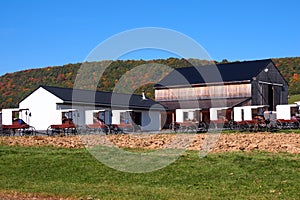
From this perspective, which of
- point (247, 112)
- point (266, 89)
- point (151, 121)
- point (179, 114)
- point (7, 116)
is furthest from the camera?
point (266, 89)

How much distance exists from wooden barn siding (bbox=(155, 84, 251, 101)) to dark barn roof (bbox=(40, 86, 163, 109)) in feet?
17.6

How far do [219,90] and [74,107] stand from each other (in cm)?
2015

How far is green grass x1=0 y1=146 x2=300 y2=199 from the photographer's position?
460 inches

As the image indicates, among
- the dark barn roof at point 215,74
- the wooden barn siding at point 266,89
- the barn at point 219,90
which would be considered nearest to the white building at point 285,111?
the barn at point 219,90

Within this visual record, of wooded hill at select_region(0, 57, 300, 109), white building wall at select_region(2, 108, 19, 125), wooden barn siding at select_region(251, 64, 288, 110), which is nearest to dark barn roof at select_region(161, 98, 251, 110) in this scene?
wooden barn siding at select_region(251, 64, 288, 110)

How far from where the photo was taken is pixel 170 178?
14.1 meters

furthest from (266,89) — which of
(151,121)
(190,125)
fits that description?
(190,125)

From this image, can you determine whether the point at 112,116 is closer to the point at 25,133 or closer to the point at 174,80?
the point at 25,133

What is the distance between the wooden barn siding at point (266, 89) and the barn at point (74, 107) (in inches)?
559

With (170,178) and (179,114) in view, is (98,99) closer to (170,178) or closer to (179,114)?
(179,114)

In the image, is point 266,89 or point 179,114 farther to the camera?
point 266,89

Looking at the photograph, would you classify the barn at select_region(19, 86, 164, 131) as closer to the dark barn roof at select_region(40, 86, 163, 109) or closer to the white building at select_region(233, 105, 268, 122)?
the dark barn roof at select_region(40, 86, 163, 109)

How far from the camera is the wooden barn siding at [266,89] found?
192 ft

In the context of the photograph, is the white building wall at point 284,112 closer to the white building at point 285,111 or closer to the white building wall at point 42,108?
the white building at point 285,111
